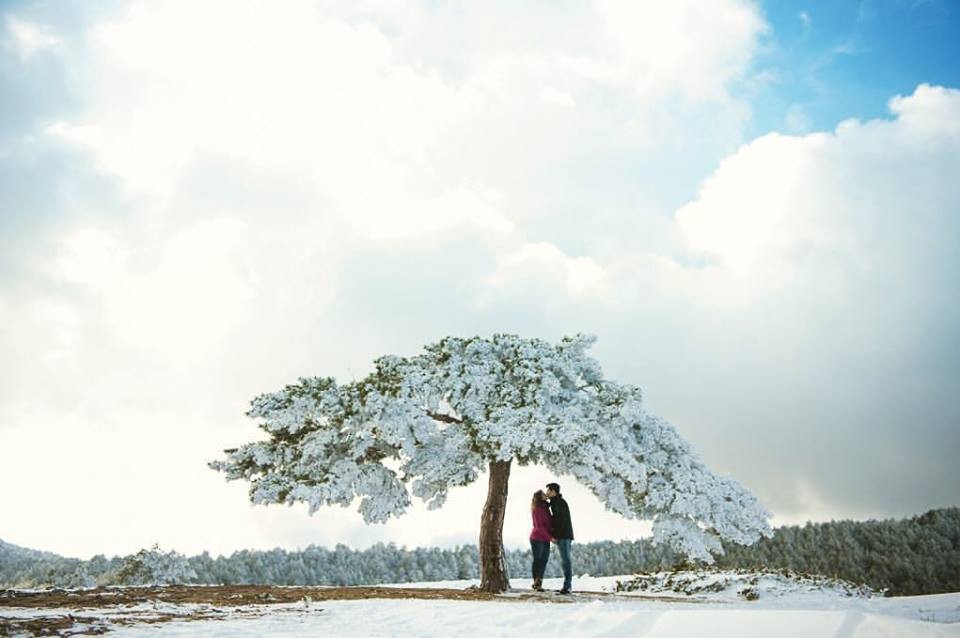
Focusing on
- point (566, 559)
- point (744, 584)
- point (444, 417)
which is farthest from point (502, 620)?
point (744, 584)

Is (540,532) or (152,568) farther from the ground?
(540,532)

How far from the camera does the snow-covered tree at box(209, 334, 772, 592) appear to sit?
15445mm

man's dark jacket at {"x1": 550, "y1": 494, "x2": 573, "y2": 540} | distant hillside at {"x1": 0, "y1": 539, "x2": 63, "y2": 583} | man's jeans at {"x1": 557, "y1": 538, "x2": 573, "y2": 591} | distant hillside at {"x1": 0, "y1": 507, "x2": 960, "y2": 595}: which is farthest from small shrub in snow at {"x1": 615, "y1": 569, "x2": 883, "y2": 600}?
distant hillside at {"x1": 0, "y1": 539, "x2": 63, "y2": 583}

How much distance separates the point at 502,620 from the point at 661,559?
5120cm

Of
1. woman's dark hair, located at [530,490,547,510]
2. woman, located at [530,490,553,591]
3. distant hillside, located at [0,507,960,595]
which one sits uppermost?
woman's dark hair, located at [530,490,547,510]

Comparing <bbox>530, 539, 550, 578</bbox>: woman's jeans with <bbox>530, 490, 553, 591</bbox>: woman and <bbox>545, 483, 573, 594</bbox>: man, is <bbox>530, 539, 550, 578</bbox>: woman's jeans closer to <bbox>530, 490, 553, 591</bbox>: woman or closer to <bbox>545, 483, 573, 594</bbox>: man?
<bbox>530, 490, 553, 591</bbox>: woman

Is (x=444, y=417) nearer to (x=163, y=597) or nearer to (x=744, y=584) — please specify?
(x=163, y=597)

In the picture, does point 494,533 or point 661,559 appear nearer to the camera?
point 494,533

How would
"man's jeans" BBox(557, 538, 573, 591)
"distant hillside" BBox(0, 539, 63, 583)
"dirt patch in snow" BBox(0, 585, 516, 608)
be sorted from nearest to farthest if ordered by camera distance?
"dirt patch in snow" BBox(0, 585, 516, 608) < "man's jeans" BBox(557, 538, 573, 591) < "distant hillside" BBox(0, 539, 63, 583)

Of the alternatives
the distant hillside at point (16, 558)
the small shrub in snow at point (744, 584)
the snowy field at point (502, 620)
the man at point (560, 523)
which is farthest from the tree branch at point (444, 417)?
the distant hillside at point (16, 558)

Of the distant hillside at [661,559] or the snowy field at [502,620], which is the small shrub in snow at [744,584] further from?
the distant hillside at [661,559]

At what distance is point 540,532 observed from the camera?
1450 centimetres

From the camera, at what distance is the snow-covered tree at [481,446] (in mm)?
15445

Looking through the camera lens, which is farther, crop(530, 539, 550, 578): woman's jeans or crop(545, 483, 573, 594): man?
crop(530, 539, 550, 578): woman's jeans
